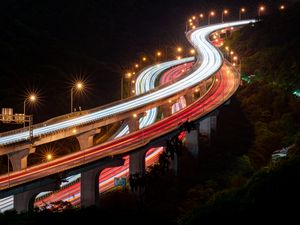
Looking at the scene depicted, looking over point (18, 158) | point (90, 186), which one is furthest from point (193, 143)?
point (18, 158)

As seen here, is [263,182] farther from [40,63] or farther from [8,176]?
[40,63]

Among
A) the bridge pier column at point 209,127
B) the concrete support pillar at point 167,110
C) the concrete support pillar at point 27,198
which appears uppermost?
the concrete support pillar at point 167,110

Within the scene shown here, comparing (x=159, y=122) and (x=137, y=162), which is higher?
(x=159, y=122)

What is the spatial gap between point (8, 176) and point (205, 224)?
31.0 metres

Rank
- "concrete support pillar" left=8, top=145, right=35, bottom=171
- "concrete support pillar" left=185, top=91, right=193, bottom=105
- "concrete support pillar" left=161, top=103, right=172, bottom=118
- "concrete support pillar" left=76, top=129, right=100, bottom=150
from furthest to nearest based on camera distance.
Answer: "concrete support pillar" left=185, top=91, right=193, bottom=105, "concrete support pillar" left=161, top=103, right=172, bottom=118, "concrete support pillar" left=76, top=129, right=100, bottom=150, "concrete support pillar" left=8, top=145, right=35, bottom=171

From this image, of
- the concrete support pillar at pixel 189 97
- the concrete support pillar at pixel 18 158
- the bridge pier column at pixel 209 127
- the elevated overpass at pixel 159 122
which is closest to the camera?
the elevated overpass at pixel 159 122

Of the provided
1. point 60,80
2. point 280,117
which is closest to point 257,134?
point 280,117

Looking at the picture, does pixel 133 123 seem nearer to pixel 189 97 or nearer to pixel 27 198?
pixel 189 97

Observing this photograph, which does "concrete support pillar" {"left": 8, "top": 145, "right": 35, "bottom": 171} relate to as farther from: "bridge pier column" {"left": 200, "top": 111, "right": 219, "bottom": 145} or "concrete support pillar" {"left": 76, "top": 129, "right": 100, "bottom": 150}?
"bridge pier column" {"left": 200, "top": 111, "right": 219, "bottom": 145}

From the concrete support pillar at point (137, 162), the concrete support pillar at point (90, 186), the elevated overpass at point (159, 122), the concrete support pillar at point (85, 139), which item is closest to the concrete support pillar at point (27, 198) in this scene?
the elevated overpass at point (159, 122)

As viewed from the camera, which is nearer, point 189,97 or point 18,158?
point 18,158

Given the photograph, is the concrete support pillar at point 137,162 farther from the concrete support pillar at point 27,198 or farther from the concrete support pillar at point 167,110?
the concrete support pillar at point 167,110

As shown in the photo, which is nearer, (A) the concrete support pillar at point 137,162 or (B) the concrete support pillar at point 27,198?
(B) the concrete support pillar at point 27,198

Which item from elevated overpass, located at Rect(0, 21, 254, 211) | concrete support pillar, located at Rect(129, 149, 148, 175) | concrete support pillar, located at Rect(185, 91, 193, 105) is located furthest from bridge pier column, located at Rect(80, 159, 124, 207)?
concrete support pillar, located at Rect(185, 91, 193, 105)
